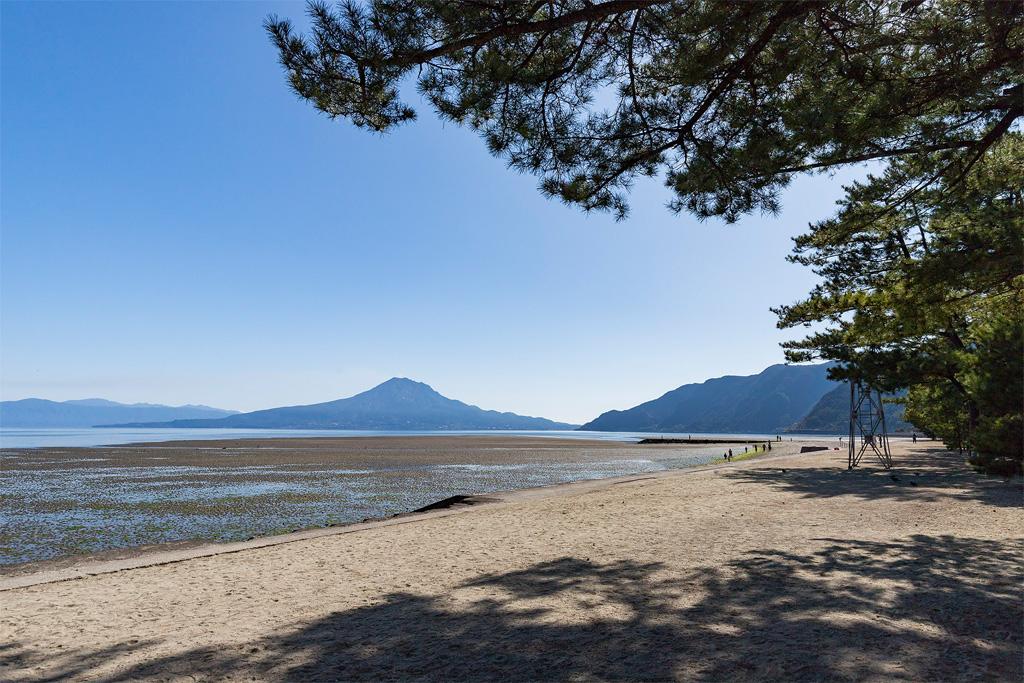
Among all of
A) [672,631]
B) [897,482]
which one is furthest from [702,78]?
[897,482]

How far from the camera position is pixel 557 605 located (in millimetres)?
4488

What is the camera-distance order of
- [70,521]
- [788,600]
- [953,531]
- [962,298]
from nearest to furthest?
[788,600], [953,531], [962,298], [70,521]

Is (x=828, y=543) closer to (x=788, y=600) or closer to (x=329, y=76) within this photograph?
(x=788, y=600)

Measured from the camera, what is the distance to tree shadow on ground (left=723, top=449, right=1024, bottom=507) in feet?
35.8

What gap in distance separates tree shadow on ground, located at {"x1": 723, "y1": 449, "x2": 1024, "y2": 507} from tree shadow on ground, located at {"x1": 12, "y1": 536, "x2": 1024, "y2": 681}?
6250 mm

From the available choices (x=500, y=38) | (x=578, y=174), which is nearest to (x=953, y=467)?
(x=578, y=174)

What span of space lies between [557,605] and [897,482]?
41.8ft

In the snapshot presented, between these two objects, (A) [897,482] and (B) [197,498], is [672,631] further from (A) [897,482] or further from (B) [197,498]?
(B) [197,498]

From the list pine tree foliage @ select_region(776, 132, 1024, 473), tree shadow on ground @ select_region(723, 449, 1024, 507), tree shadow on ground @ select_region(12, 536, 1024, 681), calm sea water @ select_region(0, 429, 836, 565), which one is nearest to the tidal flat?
calm sea water @ select_region(0, 429, 836, 565)

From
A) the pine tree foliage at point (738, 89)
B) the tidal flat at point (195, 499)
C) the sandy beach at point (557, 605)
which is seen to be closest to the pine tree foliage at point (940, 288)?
the pine tree foliage at point (738, 89)

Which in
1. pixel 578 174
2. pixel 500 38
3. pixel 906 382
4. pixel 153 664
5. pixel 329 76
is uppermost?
pixel 500 38

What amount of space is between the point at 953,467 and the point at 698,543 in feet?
51.7

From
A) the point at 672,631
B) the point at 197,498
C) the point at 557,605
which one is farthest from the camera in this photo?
the point at 197,498

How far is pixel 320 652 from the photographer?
3.65 meters
